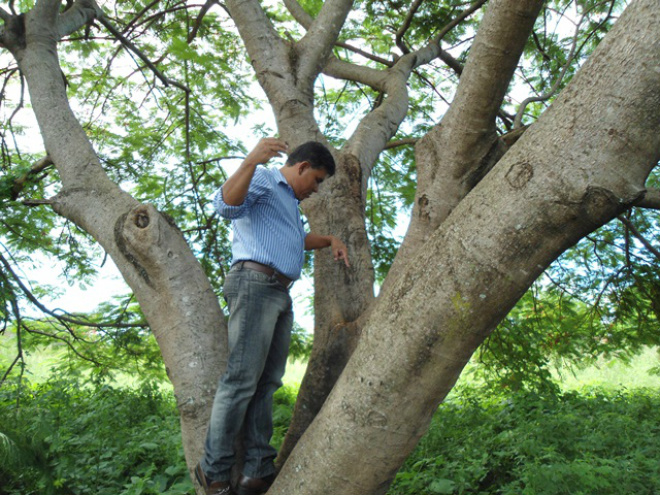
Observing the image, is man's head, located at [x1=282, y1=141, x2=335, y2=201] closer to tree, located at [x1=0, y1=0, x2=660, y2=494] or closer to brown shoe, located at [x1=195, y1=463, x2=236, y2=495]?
tree, located at [x1=0, y1=0, x2=660, y2=494]

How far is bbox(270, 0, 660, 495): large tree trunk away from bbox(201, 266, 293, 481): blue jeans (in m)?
0.42

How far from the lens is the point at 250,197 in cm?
273

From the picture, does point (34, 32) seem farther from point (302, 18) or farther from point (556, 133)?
point (556, 133)

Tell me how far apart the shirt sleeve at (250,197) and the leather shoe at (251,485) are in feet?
3.87

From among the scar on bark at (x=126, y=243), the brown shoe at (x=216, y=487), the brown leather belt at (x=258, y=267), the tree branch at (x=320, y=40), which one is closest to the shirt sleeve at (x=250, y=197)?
the brown leather belt at (x=258, y=267)

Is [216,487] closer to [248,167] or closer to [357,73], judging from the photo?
[248,167]

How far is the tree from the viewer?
6.44ft

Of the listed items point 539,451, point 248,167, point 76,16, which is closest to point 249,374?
point 248,167

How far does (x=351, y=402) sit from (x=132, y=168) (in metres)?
5.14

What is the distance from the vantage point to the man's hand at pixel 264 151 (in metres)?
2.49

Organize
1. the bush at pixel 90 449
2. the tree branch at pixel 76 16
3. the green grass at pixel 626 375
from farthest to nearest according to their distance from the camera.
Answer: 1. the green grass at pixel 626 375
2. the tree branch at pixel 76 16
3. the bush at pixel 90 449

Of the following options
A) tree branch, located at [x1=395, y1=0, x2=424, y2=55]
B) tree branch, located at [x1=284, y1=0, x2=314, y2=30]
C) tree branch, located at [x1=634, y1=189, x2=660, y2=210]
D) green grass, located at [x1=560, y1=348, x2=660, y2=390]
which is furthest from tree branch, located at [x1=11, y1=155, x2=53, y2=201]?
green grass, located at [x1=560, y1=348, x2=660, y2=390]

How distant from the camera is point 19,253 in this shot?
687 cm

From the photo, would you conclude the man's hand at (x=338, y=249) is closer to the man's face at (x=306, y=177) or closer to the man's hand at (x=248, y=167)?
the man's face at (x=306, y=177)
